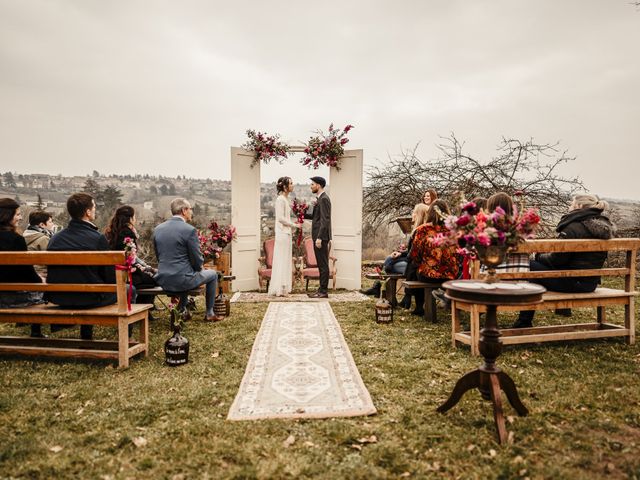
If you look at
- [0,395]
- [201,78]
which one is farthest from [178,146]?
[0,395]

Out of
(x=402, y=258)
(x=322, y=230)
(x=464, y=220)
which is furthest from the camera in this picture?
(x=322, y=230)

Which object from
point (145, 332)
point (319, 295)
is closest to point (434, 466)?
point (145, 332)

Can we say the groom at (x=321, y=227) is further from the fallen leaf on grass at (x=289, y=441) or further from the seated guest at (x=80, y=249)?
the fallen leaf on grass at (x=289, y=441)

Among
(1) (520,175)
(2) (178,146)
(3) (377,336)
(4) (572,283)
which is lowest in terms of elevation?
(3) (377,336)

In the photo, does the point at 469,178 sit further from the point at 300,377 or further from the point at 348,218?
the point at 300,377

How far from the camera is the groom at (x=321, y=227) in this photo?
320 inches

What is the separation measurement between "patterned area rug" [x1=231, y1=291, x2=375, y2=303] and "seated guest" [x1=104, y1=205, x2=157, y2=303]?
7.53 ft

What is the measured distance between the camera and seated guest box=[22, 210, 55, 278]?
6.02 m

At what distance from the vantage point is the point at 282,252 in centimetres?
852

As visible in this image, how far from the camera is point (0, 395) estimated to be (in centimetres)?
344

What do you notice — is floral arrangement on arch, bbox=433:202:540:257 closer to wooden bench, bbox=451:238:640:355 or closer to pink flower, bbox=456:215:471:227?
pink flower, bbox=456:215:471:227

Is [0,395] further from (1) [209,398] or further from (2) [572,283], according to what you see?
(2) [572,283]

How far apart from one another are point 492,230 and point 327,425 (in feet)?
6.02

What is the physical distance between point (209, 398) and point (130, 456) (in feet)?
3.01
